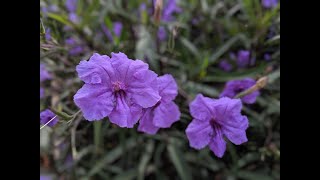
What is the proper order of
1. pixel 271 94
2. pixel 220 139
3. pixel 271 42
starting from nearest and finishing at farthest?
pixel 220 139
pixel 271 42
pixel 271 94

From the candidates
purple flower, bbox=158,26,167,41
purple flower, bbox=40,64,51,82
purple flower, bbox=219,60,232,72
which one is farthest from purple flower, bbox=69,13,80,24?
purple flower, bbox=219,60,232,72

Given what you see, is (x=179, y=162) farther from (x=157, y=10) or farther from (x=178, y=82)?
→ (x=157, y=10)

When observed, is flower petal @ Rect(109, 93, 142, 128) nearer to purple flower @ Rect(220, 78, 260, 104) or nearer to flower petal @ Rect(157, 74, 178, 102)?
flower petal @ Rect(157, 74, 178, 102)

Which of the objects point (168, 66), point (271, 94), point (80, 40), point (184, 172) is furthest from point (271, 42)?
point (80, 40)

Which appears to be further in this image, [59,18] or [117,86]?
[59,18]

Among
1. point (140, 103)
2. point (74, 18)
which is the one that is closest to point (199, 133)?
point (140, 103)

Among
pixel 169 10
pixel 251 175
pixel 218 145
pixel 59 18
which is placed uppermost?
pixel 169 10

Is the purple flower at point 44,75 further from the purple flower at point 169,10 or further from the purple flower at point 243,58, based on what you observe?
the purple flower at point 243,58
